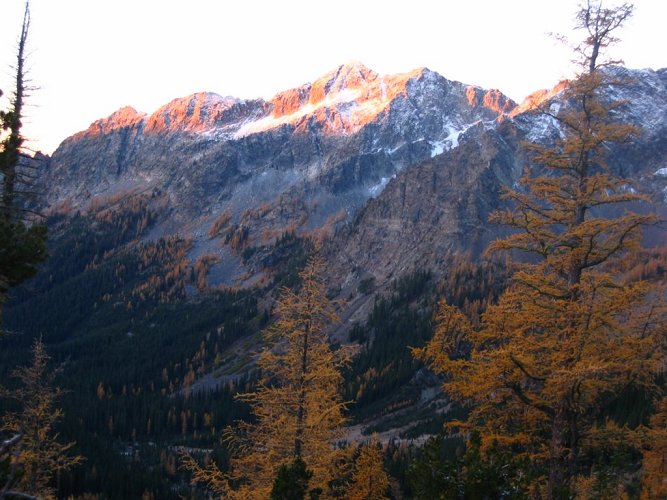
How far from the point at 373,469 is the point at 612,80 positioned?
59.3ft

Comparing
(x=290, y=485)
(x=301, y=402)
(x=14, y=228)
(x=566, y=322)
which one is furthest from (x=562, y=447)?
(x=14, y=228)

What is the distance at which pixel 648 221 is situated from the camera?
12.9 metres

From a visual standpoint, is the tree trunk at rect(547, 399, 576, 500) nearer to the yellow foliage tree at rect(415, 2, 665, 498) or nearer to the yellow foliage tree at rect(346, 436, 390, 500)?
the yellow foliage tree at rect(415, 2, 665, 498)

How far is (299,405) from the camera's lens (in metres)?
19.5

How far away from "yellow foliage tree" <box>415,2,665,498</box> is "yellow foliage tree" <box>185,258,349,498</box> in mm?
6475

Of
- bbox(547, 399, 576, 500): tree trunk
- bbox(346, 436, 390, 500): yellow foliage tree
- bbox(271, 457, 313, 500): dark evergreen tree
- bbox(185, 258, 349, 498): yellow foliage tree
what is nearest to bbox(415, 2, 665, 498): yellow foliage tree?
bbox(547, 399, 576, 500): tree trunk

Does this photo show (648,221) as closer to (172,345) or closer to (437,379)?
(437,379)

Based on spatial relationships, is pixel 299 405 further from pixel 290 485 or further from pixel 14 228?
pixel 14 228

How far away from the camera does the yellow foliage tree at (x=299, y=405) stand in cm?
1911

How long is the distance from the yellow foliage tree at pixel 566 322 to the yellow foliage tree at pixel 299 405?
647 centimetres

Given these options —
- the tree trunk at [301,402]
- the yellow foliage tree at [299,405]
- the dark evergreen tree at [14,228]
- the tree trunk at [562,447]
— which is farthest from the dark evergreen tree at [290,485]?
the dark evergreen tree at [14,228]

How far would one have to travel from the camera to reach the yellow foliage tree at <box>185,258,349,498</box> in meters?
19.1

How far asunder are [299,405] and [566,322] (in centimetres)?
995

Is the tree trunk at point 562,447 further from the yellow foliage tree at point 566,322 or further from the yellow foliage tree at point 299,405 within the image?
the yellow foliage tree at point 299,405
